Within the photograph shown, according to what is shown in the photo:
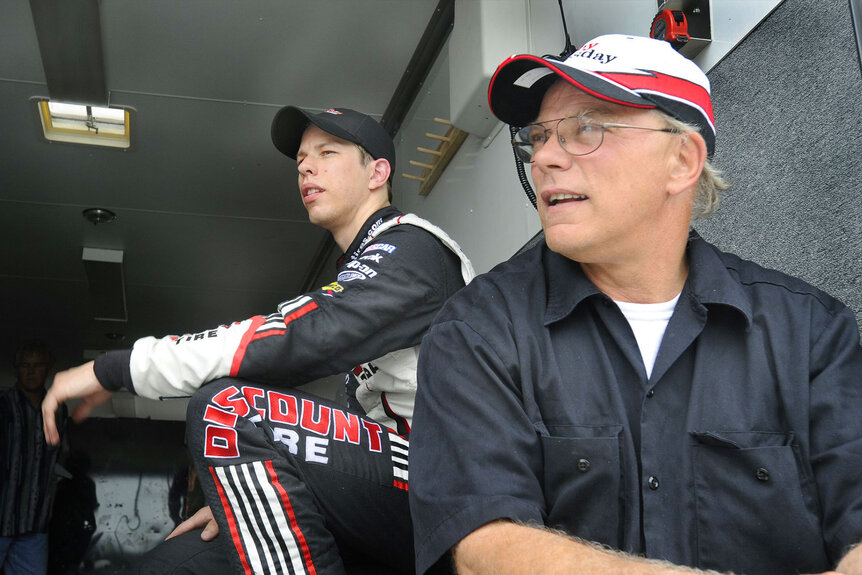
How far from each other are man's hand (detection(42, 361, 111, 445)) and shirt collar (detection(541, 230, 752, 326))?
74cm

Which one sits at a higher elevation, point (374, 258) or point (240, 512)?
point (374, 258)

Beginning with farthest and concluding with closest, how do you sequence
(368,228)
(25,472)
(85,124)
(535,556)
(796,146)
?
(25,472)
(85,124)
(368,228)
(796,146)
(535,556)

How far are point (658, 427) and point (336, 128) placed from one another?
1.25 meters

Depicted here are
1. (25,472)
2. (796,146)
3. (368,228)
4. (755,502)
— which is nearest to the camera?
(755,502)

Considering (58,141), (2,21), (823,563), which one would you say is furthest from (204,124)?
(823,563)

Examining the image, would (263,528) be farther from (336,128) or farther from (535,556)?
(336,128)

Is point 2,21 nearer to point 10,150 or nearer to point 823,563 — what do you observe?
point 10,150

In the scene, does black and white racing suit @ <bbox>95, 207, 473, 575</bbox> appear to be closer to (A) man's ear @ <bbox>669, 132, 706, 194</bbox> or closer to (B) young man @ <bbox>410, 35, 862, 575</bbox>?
(B) young man @ <bbox>410, 35, 862, 575</bbox>

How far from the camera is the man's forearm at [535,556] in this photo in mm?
760

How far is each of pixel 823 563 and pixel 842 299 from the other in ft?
1.36

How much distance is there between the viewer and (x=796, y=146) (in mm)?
1278

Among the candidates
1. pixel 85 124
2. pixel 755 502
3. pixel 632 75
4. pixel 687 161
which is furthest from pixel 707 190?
pixel 85 124

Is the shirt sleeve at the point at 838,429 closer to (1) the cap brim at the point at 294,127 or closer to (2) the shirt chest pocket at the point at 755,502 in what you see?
(2) the shirt chest pocket at the point at 755,502

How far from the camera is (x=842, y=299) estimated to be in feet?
3.82
